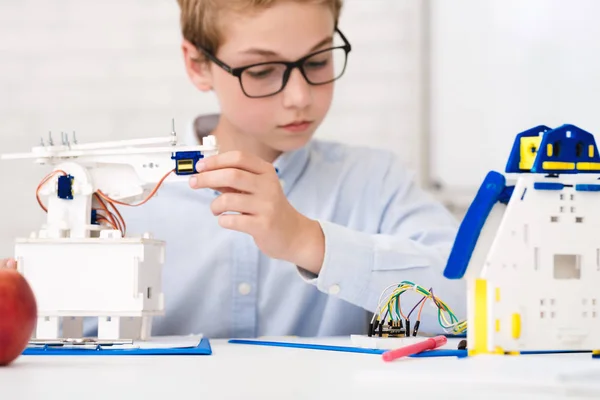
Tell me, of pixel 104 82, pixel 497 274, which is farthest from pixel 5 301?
pixel 104 82

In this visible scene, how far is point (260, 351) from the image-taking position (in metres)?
0.82

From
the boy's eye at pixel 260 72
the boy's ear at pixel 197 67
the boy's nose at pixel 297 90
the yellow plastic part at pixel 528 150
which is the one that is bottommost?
the yellow plastic part at pixel 528 150

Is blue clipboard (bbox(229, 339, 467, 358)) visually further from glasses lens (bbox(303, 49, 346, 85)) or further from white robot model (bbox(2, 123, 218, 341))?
glasses lens (bbox(303, 49, 346, 85))

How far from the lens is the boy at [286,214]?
1016 mm

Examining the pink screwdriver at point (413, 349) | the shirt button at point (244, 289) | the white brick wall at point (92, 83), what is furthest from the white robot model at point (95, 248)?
the white brick wall at point (92, 83)

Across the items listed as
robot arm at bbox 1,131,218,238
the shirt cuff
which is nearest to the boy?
the shirt cuff

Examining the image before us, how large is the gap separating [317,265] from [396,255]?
4.9 inches

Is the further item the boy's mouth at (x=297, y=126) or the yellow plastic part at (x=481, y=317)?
the boy's mouth at (x=297, y=126)

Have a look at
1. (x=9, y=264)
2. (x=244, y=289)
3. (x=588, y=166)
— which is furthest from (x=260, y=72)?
(x=588, y=166)

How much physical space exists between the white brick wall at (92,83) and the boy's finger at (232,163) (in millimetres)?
1051

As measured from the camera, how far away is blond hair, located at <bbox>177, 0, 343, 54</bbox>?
47.3 inches

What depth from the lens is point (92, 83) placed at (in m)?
1.96

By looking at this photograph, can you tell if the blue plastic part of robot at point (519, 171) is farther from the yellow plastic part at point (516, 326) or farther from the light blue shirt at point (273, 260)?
the light blue shirt at point (273, 260)

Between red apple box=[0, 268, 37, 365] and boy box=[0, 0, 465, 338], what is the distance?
1.01 feet
